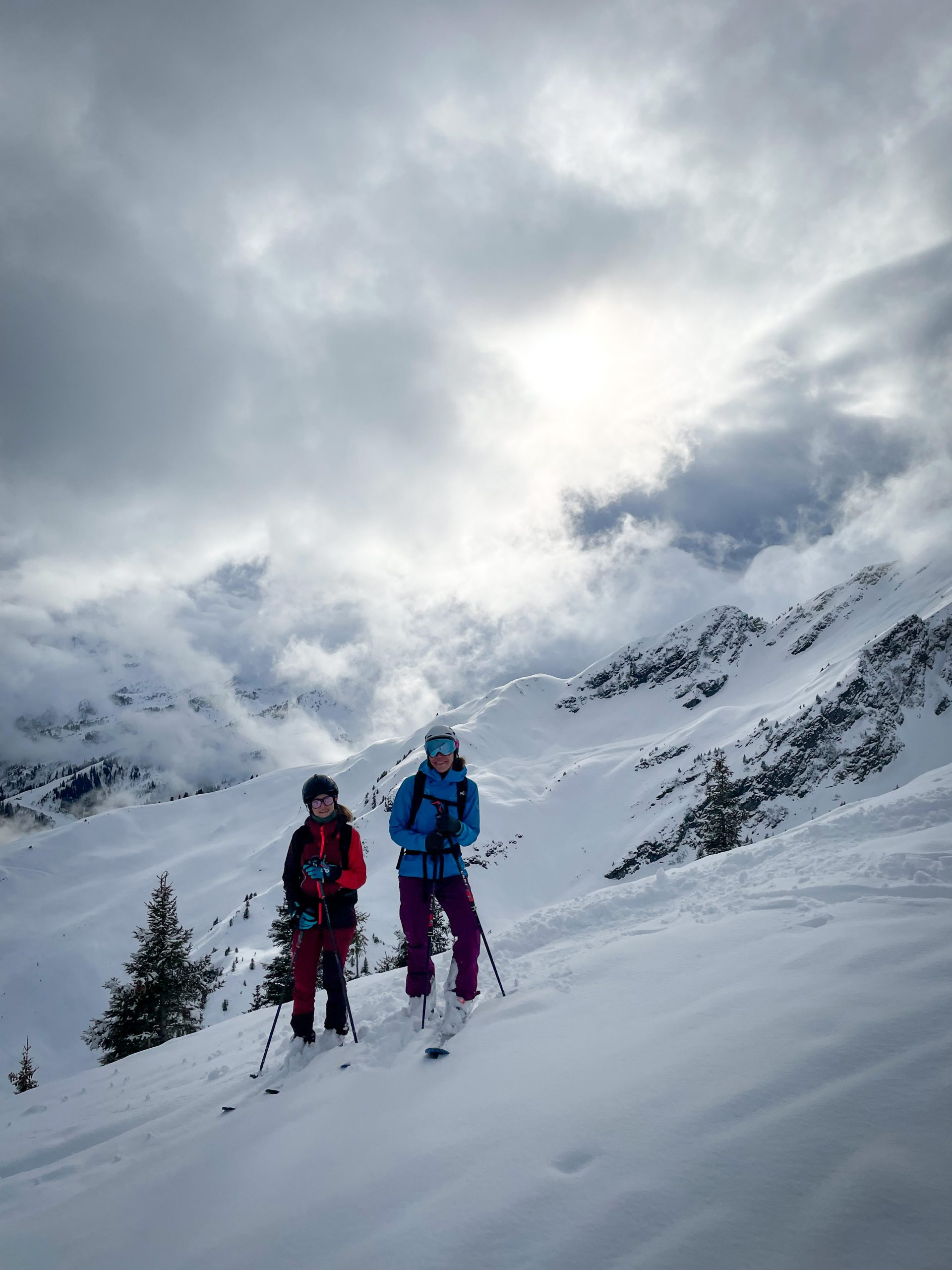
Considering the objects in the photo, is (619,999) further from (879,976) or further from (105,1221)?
(105,1221)

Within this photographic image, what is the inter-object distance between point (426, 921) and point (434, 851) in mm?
859

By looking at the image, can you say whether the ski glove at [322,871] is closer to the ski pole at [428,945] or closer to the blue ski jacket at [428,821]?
the blue ski jacket at [428,821]

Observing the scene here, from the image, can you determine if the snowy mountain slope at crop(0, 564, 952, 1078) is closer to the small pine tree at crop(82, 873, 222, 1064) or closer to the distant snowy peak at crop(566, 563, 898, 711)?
the distant snowy peak at crop(566, 563, 898, 711)

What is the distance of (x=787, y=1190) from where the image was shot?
84.9 inches

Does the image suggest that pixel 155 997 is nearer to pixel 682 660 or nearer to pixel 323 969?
pixel 323 969

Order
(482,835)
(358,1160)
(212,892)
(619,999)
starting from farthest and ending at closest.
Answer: (212,892) < (482,835) < (619,999) < (358,1160)

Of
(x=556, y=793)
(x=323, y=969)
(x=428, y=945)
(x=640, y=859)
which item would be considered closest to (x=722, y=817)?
(x=428, y=945)

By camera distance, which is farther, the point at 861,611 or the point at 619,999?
the point at 861,611

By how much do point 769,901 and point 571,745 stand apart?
135344 millimetres

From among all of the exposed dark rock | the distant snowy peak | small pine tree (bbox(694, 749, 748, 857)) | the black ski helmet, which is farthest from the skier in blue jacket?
the distant snowy peak

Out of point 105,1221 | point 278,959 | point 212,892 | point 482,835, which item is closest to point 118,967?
point 212,892

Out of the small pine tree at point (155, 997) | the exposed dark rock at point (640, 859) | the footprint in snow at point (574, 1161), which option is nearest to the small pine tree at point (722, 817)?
the small pine tree at point (155, 997)

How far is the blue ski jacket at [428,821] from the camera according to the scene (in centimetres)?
618

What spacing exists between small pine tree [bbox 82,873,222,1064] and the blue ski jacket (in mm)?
17119
